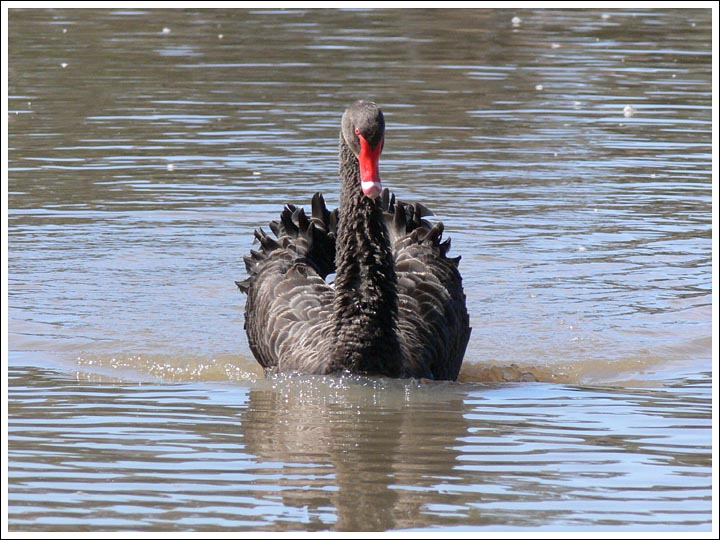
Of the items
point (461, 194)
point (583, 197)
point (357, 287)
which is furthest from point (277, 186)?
point (357, 287)

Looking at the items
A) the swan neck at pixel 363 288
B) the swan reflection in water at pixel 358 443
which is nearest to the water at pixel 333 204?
the swan reflection in water at pixel 358 443

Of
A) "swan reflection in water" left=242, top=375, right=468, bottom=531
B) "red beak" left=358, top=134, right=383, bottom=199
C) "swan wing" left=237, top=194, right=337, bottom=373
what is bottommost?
"swan reflection in water" left=242, top=375, right=468, bottom=531

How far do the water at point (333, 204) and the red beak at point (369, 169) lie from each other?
1061 millimetres

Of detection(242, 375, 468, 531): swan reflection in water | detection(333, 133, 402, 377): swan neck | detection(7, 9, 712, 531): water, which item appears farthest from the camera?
detection(333, 133, 402, 377): swan neck

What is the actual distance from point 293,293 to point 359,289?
0.65 meters

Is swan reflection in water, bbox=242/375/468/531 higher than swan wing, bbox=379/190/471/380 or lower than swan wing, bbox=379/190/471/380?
lower

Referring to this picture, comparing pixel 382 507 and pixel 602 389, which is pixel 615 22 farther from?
pixel 382 507

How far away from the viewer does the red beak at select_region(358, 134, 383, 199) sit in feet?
21.3

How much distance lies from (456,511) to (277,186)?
688 centimetres

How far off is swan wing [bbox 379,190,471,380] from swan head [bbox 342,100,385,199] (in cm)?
97

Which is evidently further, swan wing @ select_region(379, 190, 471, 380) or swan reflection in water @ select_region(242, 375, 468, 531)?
swan wing @ select_region(379, 190, 471, 380)

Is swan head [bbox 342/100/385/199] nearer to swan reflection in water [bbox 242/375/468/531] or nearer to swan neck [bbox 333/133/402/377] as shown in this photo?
swan neck [bbox 333/133/402/377]

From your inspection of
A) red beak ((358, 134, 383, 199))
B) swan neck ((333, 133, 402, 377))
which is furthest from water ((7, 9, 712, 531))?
red beak ((358, 134, 383, 199))

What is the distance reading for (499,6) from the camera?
72.6 ft
